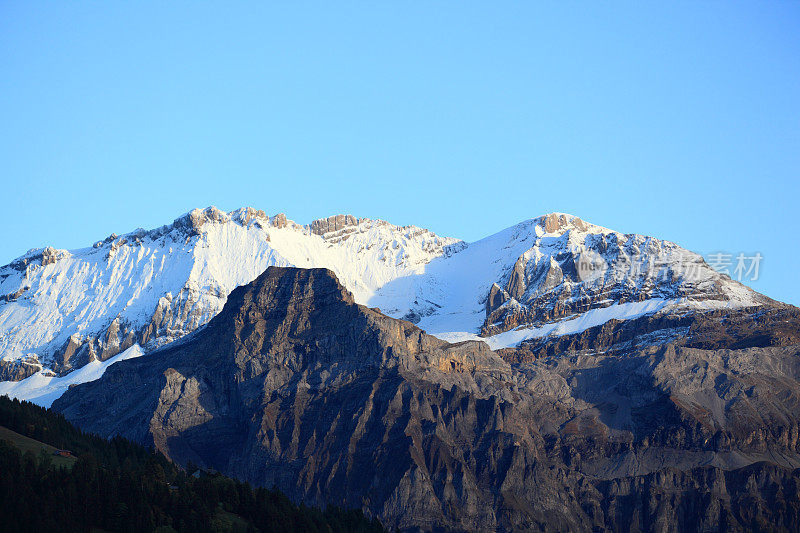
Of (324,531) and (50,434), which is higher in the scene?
(50,434)


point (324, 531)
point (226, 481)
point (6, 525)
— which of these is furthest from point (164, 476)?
point (6, 525)

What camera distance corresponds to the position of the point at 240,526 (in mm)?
177375

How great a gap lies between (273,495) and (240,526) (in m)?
17.3

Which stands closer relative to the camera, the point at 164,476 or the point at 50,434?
the point at 164,476

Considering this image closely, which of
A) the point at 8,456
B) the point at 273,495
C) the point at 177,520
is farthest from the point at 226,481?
the point at 8,456

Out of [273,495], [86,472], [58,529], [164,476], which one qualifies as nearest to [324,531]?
[273,495]

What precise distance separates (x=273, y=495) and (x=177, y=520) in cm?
2736

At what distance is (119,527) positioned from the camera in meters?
160

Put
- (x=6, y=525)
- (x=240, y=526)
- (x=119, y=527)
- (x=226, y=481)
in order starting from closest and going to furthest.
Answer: (x=6, y=525), (x=119, y=527), (x=240, y=526), (x=226, y=481)

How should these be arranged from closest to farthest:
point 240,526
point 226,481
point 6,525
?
point 6,525 < point 240,526 < point 226,481

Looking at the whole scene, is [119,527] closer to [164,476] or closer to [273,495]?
[164,476]

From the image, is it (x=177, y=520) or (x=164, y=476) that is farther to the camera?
(x=164, y=476)

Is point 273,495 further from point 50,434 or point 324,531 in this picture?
point 50,434

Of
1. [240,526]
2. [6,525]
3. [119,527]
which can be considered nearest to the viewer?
[6,525]
